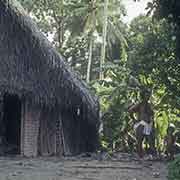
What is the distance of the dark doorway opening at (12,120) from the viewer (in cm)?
1467

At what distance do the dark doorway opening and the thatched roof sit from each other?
2590mm

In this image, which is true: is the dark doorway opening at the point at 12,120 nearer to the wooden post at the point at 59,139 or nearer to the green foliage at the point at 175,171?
the wooden post at the point at 59,139

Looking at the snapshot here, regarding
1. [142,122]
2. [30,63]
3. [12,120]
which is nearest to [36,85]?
[30,63]

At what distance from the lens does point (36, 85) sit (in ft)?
39.3

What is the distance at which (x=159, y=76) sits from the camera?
12062 mm

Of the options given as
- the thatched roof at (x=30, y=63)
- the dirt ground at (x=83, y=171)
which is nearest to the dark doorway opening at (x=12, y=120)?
the thatched roof at (x=30, y=63)

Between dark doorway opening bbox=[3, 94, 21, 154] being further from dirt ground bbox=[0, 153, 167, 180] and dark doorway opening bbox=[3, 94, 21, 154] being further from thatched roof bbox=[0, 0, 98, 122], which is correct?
dirt ground bbox=[0, 153, 167, 180]

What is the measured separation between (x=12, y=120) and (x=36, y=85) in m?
3.35

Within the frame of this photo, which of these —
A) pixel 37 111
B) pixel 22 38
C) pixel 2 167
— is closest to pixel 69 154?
pixel 37 111

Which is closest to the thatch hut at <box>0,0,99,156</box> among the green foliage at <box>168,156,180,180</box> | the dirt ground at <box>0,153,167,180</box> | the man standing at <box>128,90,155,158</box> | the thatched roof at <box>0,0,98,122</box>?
the thatched roof at <box>0,0,98,122</box>

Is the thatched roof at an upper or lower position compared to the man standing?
upper

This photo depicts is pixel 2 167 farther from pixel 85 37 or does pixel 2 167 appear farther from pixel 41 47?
pixel 85 37

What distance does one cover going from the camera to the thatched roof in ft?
39.1

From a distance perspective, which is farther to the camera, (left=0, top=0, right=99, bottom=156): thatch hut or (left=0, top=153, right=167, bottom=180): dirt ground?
(left=0, top=0, right=99, bottom=156): thatch hut
